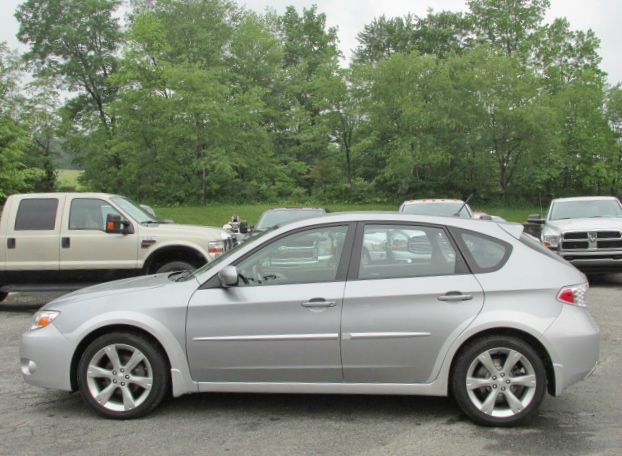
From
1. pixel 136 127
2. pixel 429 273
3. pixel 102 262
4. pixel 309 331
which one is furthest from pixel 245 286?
pixel 136 127

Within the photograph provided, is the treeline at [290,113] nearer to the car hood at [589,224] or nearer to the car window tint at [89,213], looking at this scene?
the car window tint at [89,213]

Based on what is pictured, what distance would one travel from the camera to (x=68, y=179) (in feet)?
164

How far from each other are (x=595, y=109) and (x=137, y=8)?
36188mm

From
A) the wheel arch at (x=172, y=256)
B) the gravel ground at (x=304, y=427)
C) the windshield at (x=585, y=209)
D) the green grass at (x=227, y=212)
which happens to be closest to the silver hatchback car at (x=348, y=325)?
the gravel ground at (x=304, y=427)

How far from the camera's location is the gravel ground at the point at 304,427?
4066 mm

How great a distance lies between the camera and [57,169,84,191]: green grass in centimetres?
4667

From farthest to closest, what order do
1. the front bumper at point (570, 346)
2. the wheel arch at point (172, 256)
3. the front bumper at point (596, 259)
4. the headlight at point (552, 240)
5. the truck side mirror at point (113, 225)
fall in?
the headlight at point (552, 240), the front bumper at point (596, 259), the wheel arch at point (172, 256), the truck side mirror at point (113, 225), the front bumper at point (570, 346)

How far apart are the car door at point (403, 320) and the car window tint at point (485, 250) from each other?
14 cm

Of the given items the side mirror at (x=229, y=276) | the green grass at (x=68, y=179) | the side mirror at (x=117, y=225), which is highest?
the green grass at (x=68, y=179)

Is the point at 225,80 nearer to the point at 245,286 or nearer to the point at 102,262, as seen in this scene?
the point at 102,262

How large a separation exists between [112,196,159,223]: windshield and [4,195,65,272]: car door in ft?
3.10

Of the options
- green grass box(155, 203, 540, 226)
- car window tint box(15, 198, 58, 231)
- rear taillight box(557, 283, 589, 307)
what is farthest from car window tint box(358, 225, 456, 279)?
green grass box(155, 203, 540, 226)

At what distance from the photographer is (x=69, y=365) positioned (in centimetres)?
465

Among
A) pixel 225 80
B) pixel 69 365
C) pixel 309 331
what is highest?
pixel 225 80
